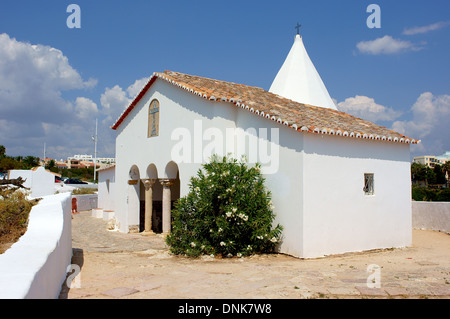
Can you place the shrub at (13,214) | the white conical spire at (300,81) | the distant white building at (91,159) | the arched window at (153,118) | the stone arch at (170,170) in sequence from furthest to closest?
the distant white building at (91,159)
the white conical spire at (300,81)
the arched window at (153,118)
the stone arch at (170,170)
the shrub at (13,214)

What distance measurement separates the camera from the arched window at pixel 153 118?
562 inches

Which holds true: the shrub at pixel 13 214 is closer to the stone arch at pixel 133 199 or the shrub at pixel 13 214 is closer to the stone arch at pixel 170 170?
the stone arch at pixel 170 170

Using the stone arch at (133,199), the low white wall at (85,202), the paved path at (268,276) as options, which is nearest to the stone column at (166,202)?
the stone arch at (133,199)

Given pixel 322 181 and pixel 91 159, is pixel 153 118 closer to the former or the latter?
pixel 322 181

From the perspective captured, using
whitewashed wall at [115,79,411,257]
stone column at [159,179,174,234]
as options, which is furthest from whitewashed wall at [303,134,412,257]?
stone column at [159,179,174,234]

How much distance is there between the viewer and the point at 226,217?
903 cm

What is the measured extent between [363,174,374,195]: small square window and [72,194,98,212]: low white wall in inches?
843

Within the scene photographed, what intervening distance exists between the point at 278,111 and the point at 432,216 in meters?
9.21

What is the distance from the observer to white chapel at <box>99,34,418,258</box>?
358 inches

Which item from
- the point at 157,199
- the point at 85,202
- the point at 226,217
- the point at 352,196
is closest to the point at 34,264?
the point at 226,217

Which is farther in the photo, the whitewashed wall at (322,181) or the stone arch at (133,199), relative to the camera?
the stone arch at (133,199)

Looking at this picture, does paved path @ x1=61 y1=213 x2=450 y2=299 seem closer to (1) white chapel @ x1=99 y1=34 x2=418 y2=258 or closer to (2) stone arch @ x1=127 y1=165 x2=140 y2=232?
(1) white chapel @ x1=99 y1=34 x2=418 y2=258

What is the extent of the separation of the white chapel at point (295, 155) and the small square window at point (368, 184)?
0.03 metres
